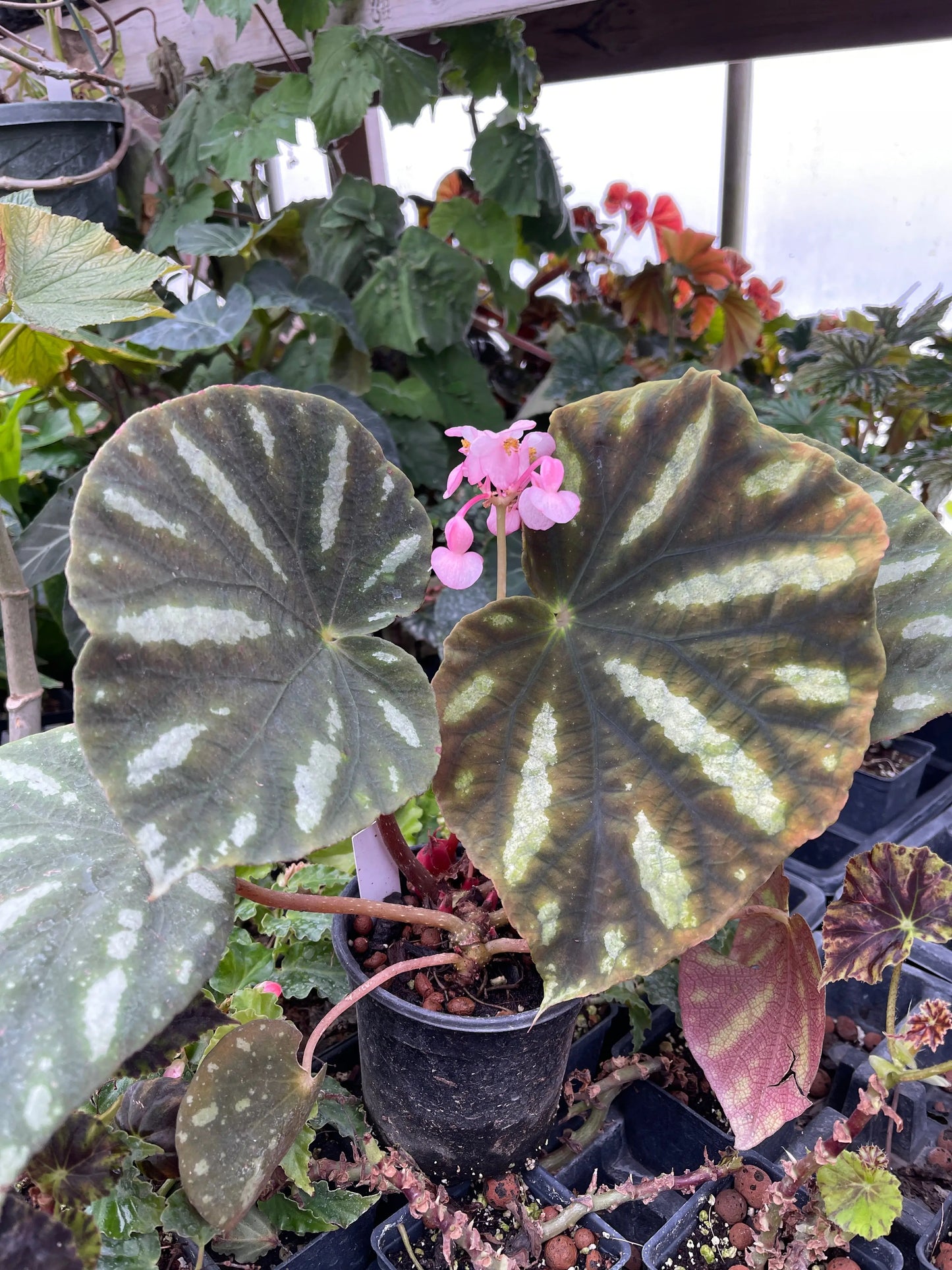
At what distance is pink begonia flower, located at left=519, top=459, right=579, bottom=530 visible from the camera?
58cm

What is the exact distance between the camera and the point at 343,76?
132cm

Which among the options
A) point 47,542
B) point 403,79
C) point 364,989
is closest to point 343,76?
point 403,79

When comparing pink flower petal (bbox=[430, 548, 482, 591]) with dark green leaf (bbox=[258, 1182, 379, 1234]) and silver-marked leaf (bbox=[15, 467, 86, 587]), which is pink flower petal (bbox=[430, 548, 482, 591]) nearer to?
dark green leaf (bbox=[258, 1182, 379, 1234])

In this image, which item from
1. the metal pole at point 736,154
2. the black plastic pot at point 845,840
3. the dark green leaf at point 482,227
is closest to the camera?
the black plastic pot at point 845,840

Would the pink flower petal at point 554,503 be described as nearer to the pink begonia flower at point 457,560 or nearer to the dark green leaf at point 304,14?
the pink begonia flower at point 457,560

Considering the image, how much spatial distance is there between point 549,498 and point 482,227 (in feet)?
3.90

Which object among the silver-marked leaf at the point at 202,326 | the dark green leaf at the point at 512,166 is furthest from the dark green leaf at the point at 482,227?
the silver-marked leaf at the point at 202,326

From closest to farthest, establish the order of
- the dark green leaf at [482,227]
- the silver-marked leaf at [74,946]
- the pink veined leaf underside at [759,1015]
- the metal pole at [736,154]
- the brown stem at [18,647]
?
the silver-marked leaf at [74,946]
the pink veined leaf underside at [759,1015]
the brown stem at [18,647]
the dark green leaf at [482,227]
the metal pole at [736,154]

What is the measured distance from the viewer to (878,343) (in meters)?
1.54

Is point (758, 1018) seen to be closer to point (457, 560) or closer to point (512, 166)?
point (457, 560)

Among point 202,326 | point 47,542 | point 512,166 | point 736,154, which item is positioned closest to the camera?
point 202,326

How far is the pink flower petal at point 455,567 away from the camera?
2.02 ft

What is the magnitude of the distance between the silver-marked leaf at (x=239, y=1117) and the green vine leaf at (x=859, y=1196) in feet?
1.34

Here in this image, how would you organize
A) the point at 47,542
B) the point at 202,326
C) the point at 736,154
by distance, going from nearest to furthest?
the point at 202,326 < the point at 47,542 < the point at 736,154
